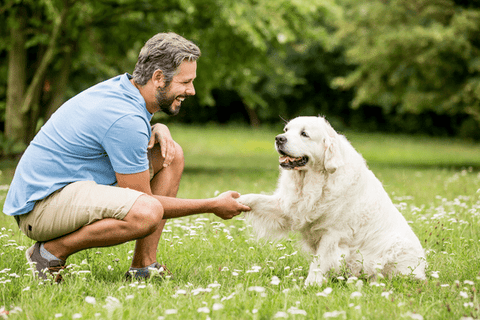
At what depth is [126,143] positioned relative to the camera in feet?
10.2

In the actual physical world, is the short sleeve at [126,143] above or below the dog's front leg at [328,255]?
above

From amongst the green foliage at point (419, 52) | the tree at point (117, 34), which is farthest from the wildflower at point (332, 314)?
the green foliage at point (419, 52)

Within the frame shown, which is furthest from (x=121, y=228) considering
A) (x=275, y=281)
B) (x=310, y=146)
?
(x=310, y=146)

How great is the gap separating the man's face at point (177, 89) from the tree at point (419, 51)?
9906mm

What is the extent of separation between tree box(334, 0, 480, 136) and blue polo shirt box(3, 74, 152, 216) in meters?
10.3

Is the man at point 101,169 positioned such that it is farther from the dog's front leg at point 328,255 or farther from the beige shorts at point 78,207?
the dog's front leg at point 328,255

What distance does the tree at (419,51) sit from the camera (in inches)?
478

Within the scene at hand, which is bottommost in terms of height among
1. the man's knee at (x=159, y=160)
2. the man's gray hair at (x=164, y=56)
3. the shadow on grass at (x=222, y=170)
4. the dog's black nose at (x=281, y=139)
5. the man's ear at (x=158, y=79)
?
the shadow on grass at (x=222, y=170)

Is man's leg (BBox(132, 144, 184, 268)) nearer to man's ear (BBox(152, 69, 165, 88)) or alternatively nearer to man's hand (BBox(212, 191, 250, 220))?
man's hand (BBox(212, 191, 250, 220))

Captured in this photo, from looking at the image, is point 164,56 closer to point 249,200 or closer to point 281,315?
point 249,200

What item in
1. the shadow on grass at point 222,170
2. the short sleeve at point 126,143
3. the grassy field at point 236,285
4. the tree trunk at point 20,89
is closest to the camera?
the grassy field at point 236,285

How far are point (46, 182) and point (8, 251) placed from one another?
999 millimetres

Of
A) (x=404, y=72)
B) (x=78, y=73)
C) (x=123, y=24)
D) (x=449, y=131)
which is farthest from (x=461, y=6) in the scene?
(x=449, y=131)

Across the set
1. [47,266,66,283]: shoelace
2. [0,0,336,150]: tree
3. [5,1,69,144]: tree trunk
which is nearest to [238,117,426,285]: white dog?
[47,266,66,283]: shoelace
